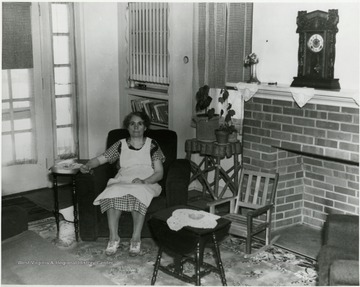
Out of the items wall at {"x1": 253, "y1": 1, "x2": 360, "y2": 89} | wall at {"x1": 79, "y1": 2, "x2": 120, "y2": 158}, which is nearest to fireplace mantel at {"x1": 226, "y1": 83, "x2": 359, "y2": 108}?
wall at {"x1": 253, "y1": 1, "x2": 360, "y2": 89}

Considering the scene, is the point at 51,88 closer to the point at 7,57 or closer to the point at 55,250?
the point at 7,57

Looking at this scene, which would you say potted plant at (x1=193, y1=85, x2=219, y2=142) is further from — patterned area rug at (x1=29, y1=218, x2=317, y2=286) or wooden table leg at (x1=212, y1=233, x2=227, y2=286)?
wooden table leg at (x1=212, y1=233, x2=227, y2=286)

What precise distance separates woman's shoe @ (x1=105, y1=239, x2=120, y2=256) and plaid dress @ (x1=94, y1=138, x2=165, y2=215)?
0.26m

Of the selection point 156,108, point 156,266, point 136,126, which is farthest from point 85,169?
point 156,108

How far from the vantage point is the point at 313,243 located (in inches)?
170

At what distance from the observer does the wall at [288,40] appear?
12.3 ft

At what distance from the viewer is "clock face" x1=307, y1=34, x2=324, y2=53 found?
3918 millimetres

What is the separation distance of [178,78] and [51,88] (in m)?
1.42

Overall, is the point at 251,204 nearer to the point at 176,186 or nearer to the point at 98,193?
the point at 176,186

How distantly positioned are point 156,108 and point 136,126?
1.48m

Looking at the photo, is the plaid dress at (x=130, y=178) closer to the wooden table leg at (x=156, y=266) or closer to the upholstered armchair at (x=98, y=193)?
the upholstered armchair at (x=98, y=193)

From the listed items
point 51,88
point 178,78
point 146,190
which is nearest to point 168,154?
point 146,190

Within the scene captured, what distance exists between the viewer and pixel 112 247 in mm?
4023

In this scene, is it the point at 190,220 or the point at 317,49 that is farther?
the point at 317,49
